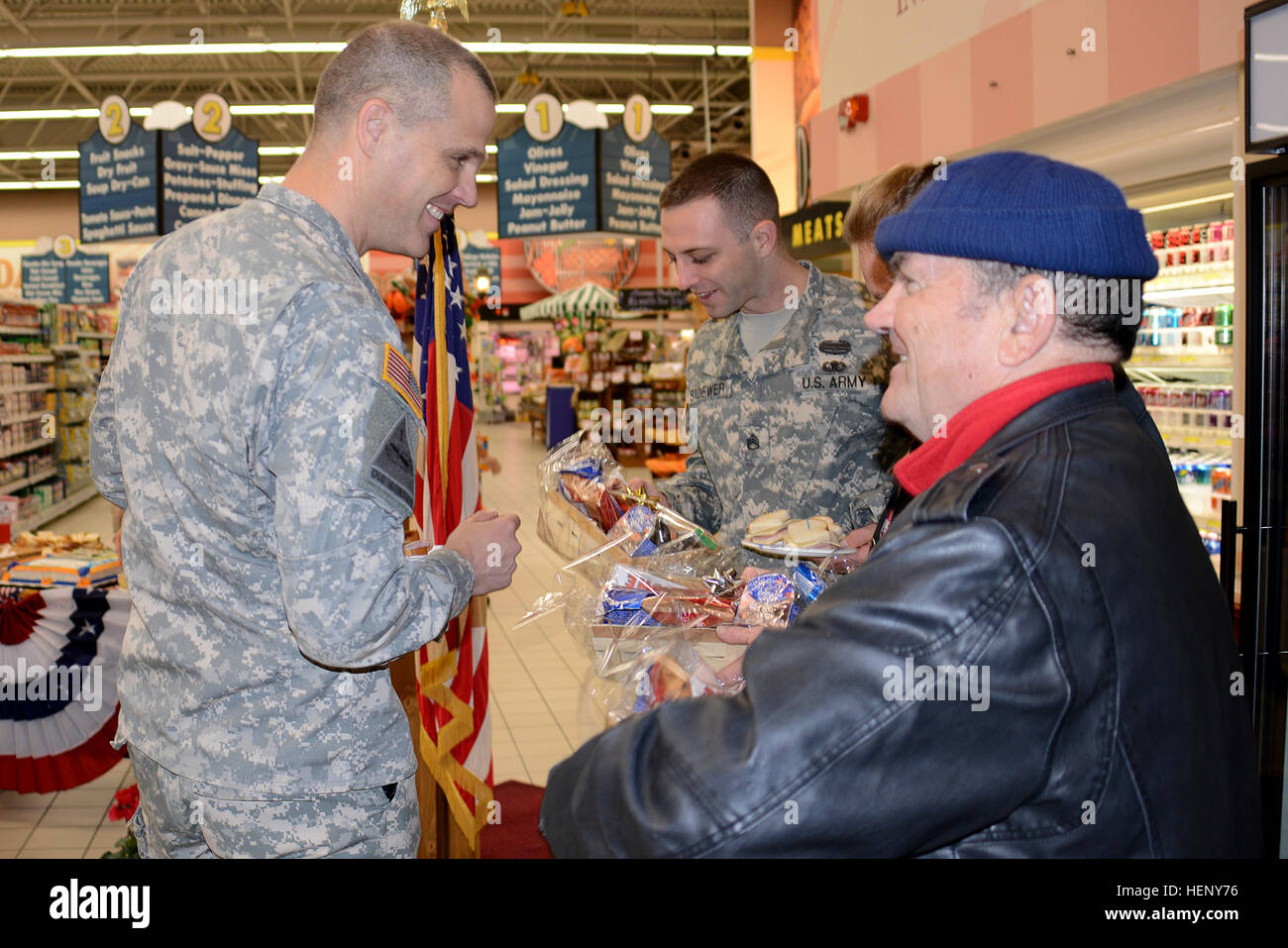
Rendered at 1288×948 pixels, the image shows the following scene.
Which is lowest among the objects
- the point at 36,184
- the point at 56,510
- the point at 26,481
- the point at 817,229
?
the point at 56,510

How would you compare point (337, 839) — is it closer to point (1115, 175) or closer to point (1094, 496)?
point (1094, 496)

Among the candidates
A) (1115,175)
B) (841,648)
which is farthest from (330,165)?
(1115,175)

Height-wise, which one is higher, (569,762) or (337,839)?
(569,762)

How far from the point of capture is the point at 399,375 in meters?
1.49

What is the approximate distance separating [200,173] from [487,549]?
930 centimetres

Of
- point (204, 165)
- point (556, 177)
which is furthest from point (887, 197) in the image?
point (204, 165)

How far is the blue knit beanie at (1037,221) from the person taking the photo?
0.97 metres

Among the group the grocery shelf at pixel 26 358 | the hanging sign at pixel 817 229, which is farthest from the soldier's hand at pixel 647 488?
the grocery shelf at pixel 26 358

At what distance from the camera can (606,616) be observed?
5.89 ft

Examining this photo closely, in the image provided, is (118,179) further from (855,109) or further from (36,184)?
(36,184)

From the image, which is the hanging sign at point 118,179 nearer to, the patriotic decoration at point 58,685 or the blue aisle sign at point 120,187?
the blue aisle sign at point 120,187

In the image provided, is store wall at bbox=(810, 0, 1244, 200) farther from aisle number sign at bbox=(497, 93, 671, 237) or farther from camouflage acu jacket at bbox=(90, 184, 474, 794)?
camouflage acu jacket at bbox=(90, 184, 474, 794)

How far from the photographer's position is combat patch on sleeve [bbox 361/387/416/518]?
1.41 metres

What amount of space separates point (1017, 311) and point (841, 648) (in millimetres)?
436
